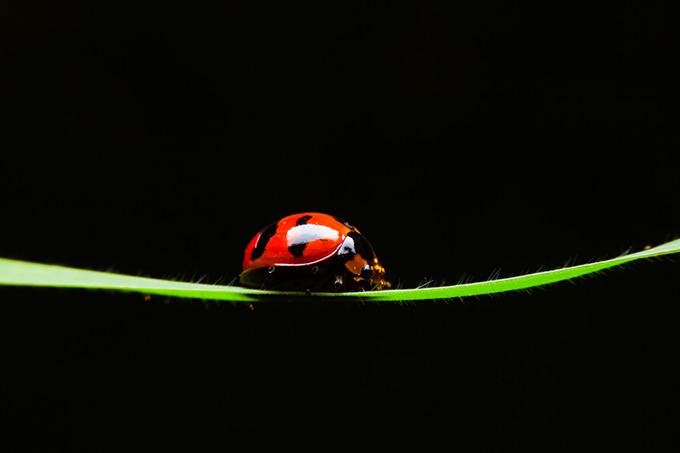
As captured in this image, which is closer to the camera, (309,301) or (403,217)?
(309,301)

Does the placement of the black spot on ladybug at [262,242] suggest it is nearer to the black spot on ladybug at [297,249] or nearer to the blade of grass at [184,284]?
the black spot on ladybug at [297,249]

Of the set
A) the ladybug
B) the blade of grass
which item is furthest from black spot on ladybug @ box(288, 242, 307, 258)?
the blade of grass

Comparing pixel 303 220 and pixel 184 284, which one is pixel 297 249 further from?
pixel 184 284

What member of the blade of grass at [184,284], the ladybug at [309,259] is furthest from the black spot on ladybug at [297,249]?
the blade of grass at [184,284]

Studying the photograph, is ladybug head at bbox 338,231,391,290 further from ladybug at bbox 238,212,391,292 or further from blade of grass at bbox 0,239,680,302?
blade of grass at bbox 0,239,680,302

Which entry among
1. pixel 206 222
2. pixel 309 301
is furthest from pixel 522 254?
pixel 309 301

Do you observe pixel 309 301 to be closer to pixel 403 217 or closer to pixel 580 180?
pixel 403 217

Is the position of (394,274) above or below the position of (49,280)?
above

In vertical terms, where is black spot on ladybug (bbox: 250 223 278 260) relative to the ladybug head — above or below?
above
